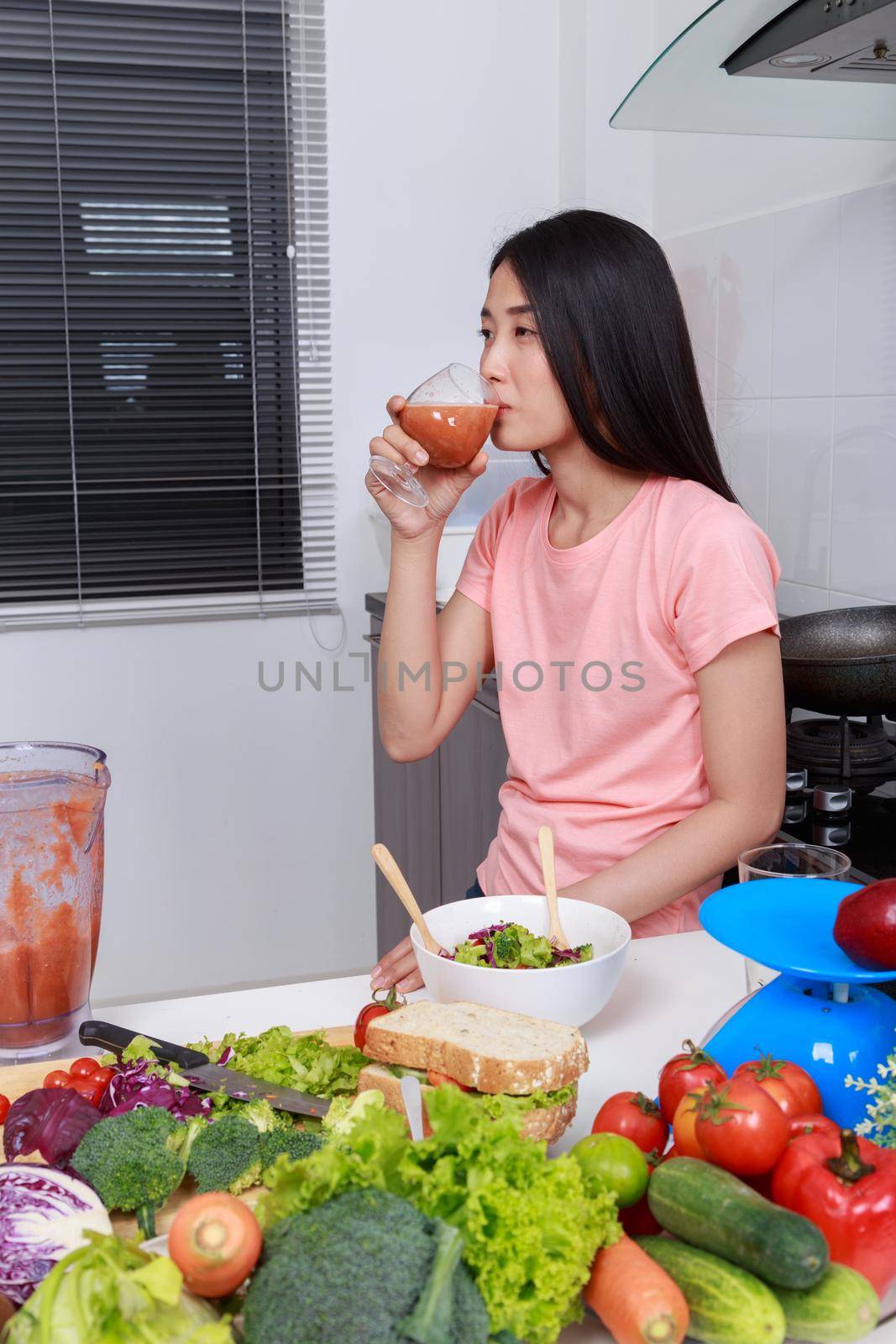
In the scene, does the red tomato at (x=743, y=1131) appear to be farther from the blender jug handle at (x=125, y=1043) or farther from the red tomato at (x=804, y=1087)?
the blender jug handle at (x=125, y=1043)

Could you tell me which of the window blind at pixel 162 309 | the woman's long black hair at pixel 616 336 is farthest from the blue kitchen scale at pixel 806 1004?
the window blind at pixel 162 309

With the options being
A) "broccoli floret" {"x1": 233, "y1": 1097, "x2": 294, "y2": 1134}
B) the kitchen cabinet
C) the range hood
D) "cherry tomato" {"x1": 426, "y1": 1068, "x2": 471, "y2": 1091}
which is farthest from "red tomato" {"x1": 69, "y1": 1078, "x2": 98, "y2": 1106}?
the kitchen cabinet

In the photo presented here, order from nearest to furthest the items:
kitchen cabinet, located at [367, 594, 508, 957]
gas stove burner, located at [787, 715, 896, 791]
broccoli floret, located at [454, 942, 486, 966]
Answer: broccoli floret, located at [454, 942, 486, 966]
gas stove burner, located at [787, 715, 896, 791]
kitchen cabinet, located at [367, 594, 508, 957]

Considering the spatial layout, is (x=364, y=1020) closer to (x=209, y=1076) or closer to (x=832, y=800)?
(x=209, y=1076)

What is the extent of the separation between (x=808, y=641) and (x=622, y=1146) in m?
1.25

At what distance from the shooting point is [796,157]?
80.5 inches

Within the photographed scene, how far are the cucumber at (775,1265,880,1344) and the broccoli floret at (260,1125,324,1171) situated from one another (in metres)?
0.28

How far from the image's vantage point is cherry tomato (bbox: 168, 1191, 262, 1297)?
1.79 feet

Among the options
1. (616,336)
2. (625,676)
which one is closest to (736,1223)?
(625,676)

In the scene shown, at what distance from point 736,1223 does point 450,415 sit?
3.09ft

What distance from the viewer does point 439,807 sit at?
8.16 feet

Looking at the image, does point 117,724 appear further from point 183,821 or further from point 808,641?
point 808,641

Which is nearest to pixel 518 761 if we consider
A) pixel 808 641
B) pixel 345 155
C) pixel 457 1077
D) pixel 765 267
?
pixel 808 641

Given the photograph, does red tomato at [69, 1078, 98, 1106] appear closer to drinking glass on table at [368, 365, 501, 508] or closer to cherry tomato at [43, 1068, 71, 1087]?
cherry tomato at [43, 1068, 71, 1087]
